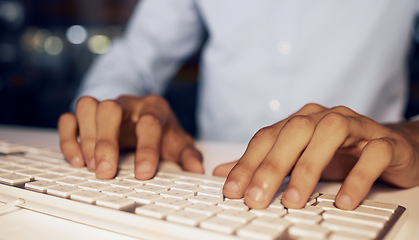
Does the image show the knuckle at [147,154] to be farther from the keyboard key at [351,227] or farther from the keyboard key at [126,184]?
the keyboard key at [351,227]

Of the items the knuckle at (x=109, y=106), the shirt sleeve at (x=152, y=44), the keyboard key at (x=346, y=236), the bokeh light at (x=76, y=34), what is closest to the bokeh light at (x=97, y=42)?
the bokeh light at (x=76, y=34)

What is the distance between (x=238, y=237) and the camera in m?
0.30

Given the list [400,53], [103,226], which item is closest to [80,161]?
[103,226]

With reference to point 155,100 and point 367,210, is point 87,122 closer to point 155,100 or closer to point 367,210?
point 155,100

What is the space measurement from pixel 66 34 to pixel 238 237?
7048mm

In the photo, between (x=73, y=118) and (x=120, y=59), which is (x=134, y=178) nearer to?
(x=73, y=118)

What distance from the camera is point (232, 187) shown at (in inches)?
15.9

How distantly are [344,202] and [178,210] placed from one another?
17 cm

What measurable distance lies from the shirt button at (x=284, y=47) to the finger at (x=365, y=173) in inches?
25.3

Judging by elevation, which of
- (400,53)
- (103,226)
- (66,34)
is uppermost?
(66,34)

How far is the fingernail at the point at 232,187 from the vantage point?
0.40m

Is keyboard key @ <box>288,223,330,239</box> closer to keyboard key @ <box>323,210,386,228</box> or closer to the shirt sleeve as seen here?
keyboard key @ <box>323,210,386,228</box>

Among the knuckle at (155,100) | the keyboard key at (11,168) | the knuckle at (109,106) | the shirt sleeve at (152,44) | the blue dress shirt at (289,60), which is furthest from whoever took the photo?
the shirt sleeve at (152,44)

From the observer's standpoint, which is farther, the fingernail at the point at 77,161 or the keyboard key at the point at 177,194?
the fingernail at the point at 77,161
